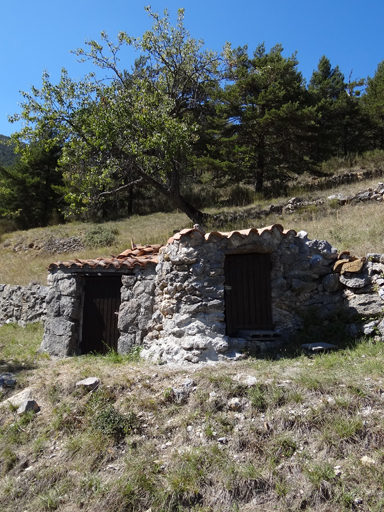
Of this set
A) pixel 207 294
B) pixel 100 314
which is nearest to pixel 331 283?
pixel 207 294

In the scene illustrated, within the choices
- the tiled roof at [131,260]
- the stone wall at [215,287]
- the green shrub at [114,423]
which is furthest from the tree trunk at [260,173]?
the green shrub at [114,423]

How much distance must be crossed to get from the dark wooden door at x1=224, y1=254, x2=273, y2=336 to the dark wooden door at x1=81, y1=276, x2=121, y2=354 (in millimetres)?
2732

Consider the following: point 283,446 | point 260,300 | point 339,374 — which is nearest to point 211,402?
point 283,446

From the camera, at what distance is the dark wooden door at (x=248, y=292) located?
7.61 meters

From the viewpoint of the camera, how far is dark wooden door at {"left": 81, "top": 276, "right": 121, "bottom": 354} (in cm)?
891

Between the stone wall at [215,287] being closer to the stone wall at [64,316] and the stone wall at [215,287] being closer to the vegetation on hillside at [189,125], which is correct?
the stone wall at [64,316]

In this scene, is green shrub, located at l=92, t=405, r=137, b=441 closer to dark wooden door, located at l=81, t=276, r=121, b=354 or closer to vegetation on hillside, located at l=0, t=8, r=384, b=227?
dark wooden door, located at l=81, t=276, r=121, b=354

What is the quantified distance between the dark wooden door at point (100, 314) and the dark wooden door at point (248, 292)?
2732 mm

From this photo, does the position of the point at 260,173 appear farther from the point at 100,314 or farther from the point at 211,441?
the point at 211,441

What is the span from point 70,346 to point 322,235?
23.9ft

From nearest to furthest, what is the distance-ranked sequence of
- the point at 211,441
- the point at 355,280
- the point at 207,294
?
1. the point at 211,441
2. the point at 207,294
3. the point at 355,280

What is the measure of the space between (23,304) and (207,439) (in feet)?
30.1

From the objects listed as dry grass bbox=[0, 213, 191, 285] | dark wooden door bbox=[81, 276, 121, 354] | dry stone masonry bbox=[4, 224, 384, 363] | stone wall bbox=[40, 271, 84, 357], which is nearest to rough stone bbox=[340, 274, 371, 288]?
dry stone masonry bbox=[4, 224, 384, 363]

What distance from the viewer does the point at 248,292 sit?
7.73 meters
